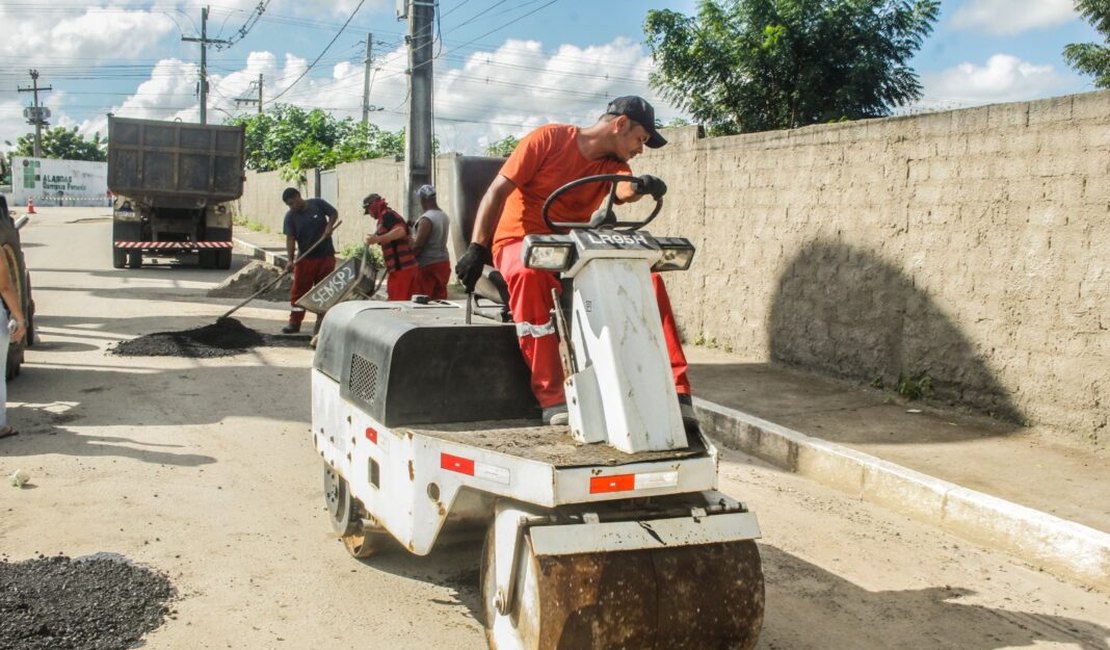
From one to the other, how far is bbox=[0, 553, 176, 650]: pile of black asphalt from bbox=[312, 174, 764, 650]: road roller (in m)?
0.96

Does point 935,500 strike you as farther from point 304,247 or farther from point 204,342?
point 304,247

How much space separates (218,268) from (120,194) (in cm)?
243

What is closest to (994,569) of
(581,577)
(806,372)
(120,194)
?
(581,577)

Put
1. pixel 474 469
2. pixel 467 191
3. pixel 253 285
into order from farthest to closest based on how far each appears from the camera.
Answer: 1. pixel 253 285
2. pixel 467 191
3. pixel 474 469

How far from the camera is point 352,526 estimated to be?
4.46m

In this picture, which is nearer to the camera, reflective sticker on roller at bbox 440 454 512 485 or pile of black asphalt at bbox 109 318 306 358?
reflective sticker on roller at bbox 440 454 512 485

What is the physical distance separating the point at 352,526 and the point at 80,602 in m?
1.15

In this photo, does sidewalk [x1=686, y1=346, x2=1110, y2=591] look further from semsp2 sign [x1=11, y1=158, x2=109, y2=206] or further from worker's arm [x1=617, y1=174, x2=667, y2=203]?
semsp2 sign [x1=11, y1=158, x2=109, y2=206]

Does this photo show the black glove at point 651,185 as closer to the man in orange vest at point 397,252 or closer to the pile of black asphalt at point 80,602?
the pile of black asphalt at point 80,602

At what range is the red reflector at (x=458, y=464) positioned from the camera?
3199mm

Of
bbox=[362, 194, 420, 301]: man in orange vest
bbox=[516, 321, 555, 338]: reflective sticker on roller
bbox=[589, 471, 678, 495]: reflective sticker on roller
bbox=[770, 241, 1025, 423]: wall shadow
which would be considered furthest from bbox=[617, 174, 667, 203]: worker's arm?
bbox=[362, 194, 420, 301]: man in orange vest

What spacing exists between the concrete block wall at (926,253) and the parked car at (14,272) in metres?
3.91

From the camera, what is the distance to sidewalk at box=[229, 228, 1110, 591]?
4742 mm

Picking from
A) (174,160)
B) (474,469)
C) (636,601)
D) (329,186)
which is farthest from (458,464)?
(329,186)
